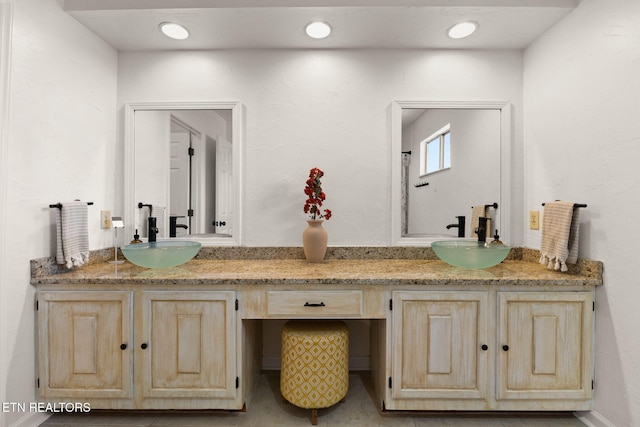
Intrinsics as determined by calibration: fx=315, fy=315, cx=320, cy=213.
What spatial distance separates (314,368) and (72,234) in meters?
1.46

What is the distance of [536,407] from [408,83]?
1.99 metres

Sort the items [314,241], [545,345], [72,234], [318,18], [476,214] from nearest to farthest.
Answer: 1. [545,345]
2. [72,234]
3. [318,18]
4. [314,241]
5. [476,214]

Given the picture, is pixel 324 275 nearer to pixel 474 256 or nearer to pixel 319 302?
pixel 319 302

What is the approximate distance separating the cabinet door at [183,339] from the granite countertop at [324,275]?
0.09m

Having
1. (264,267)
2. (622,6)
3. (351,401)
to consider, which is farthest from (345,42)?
(351,401)

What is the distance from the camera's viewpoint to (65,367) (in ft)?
5.16

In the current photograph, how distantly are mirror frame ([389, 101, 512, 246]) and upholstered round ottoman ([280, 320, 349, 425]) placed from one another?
0.85 meters

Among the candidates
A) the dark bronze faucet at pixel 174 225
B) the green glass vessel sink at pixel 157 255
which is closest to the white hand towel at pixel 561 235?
the green glass vessel sink at pixel 157 255

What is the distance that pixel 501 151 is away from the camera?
2109 millimetres

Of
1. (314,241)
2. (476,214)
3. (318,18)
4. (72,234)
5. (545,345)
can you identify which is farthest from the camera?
(476,214)

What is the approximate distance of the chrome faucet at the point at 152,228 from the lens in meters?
2.10

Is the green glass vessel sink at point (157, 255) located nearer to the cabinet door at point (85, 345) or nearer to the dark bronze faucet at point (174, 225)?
the cabinet door at point (85, 345)

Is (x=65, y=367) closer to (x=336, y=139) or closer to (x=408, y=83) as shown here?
(x=336, y=139)

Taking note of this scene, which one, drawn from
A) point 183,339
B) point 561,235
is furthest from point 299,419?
point 561,235
